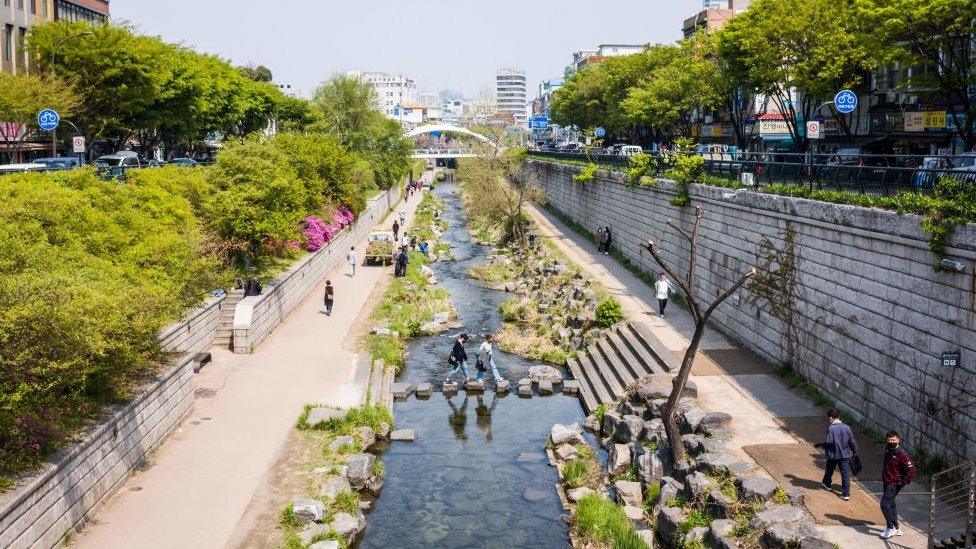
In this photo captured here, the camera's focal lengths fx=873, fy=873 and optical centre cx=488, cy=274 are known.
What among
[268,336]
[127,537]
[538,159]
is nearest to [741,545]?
[127,537]

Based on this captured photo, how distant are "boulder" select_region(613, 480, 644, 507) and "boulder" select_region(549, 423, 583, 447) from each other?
12.0 feet

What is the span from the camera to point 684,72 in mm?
59812

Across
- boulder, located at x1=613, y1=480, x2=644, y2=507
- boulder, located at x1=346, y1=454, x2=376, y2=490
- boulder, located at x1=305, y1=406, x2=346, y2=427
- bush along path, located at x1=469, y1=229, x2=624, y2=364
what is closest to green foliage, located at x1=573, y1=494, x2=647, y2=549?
boulder, located at x1=613, y1=480, x2=644, y2=507

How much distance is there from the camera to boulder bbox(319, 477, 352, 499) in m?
18.0

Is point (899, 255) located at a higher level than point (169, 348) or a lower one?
higher

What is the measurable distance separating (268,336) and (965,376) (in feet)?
75.1

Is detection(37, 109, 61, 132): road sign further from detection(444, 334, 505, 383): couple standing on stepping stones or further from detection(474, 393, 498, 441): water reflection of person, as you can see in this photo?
detection(474, 393, 498, 441): water reflection of person

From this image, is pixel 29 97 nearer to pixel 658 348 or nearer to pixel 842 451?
pixel 658 348

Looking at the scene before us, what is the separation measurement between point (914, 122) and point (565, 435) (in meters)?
26.4

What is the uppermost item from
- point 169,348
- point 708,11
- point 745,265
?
point 708,11

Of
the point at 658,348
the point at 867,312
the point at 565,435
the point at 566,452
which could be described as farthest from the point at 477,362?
the point at 867,312

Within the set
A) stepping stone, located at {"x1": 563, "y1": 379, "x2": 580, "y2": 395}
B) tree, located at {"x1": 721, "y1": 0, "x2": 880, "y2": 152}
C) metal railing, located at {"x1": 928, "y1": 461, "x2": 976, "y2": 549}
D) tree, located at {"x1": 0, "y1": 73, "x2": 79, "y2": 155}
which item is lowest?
stepping stone, located at {"x1": 563, "y1": 379, "x2": 580, "y2": 395}

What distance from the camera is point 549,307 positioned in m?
38.3

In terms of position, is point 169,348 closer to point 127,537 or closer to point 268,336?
point 268,336
